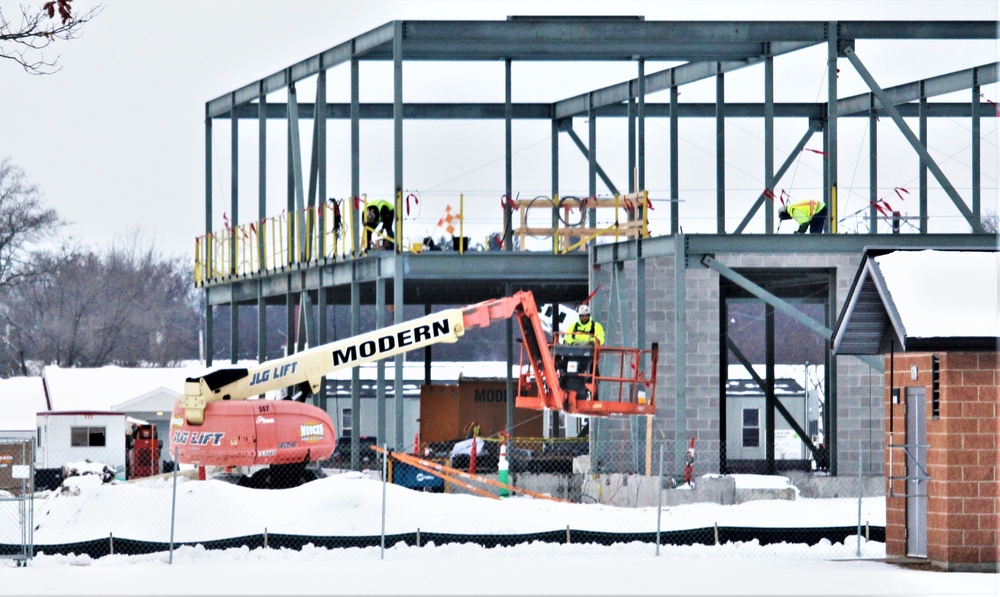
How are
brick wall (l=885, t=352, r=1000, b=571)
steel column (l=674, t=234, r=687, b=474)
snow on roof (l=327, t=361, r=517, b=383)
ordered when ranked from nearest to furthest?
brick wall (l=885, t=352, r=1000, b=571) → steel column (l=674, t=234, r=687, b=474) → snow on roof (l=327, t=361, r=517, b=383)

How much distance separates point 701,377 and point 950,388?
13492 mm

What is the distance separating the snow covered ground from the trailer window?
1158cm

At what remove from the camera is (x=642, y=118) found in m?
39.3

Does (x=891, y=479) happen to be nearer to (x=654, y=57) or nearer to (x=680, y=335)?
(x=680, y=335)

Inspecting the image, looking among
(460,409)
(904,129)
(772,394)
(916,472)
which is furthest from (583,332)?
(460,409)

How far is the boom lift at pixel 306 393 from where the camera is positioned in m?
28.0

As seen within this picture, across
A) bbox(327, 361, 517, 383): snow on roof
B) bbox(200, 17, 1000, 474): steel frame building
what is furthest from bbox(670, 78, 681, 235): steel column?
bbox(327, 361, 517, 383): snow on roof

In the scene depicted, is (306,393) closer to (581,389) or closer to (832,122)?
(581,389)

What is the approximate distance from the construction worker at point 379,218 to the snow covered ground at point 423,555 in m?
7.59

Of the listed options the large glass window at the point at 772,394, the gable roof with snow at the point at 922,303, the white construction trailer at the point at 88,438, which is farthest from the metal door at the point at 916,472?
the white construction trailer at the point at 88,438

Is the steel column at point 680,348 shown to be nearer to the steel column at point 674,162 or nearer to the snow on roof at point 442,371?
the steel column at point 674,162

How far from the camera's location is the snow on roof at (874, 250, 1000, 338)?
18.9 metres

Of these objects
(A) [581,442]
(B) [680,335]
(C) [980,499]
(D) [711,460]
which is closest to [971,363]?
(C) [980,499]

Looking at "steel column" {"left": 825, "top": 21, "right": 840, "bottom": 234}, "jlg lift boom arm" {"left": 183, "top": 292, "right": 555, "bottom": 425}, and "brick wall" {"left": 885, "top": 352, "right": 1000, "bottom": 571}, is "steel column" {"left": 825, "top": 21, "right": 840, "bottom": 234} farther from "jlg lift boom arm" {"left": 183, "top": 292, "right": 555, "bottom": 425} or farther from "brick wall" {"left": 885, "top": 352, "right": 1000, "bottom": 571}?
"brick wall" {"left": 885, "top": 352, "right": 1000, "bottom": 571}
